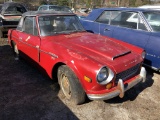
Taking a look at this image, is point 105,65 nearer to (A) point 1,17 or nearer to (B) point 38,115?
(B) point 38,115

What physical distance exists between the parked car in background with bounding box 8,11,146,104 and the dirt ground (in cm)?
27

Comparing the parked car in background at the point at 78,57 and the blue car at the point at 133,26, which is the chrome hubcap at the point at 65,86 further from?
the blue car at the point at 133,26

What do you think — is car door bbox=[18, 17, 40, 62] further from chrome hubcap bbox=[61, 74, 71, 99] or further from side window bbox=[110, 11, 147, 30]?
side window bbox=[110, 11, 147, 30]

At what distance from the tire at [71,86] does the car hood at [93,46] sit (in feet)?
1.48

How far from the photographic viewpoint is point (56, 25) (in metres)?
4.34

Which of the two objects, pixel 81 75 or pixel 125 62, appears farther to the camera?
pixel 125 62

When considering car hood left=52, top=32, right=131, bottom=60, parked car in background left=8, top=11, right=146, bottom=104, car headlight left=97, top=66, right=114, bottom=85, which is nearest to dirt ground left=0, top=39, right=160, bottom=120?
parked car in background left=8, top=11, right=146, bottom=104

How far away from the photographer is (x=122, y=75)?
130 inches

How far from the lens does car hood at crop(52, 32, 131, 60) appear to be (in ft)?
11.2

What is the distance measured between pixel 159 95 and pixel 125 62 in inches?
51.3

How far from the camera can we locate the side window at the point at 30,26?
437cm

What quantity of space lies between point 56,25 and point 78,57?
146 cm

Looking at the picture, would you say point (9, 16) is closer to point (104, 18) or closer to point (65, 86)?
point (104, 18)

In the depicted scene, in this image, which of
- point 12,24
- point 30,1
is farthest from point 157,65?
point 30,1
